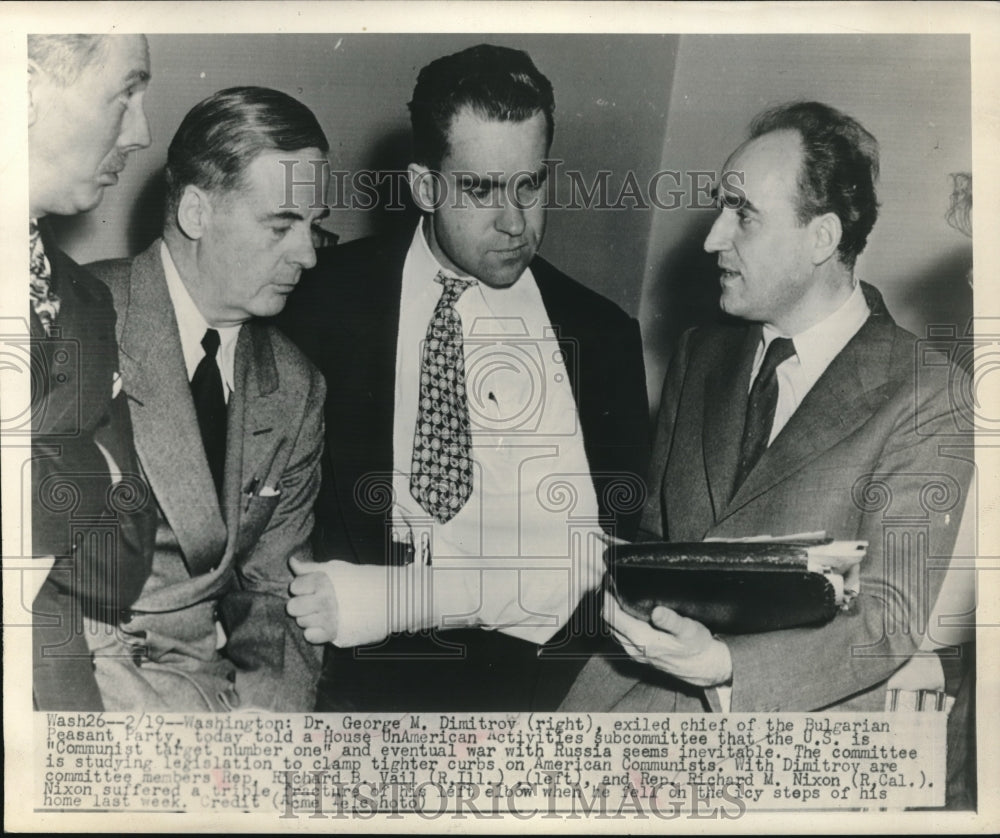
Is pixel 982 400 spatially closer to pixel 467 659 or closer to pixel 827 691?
pixel 827 691

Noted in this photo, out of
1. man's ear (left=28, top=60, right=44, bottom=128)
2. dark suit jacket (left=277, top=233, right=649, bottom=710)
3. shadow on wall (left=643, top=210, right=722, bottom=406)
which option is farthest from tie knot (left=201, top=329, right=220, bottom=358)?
shadow on wall (left=643, top=210, right=722, bottom=406)

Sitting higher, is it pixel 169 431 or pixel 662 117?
pixel 662 117

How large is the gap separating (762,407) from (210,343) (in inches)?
49.5

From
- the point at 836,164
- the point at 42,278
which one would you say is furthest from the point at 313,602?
the point at 836,164

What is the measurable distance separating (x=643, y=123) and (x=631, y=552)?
3.26 ft

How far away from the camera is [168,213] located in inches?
90.0

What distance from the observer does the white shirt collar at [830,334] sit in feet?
7.57

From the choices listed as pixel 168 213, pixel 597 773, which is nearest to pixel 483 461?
pixel 597 773

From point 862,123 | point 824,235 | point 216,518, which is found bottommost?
point 216,518

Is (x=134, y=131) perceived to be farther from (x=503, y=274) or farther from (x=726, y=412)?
(x=726, y=412)

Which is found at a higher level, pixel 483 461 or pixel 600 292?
pixel 600 292

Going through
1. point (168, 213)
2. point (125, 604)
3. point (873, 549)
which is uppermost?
point (168, 213)

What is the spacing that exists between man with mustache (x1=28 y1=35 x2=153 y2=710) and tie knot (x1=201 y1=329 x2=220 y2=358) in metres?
0.20

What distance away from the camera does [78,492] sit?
7.59ft
